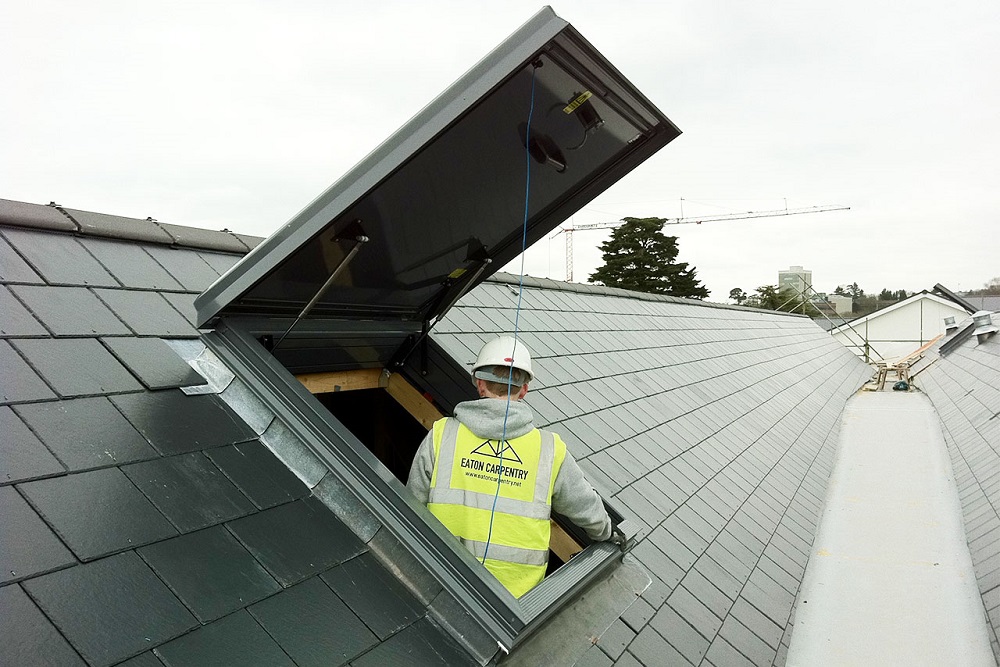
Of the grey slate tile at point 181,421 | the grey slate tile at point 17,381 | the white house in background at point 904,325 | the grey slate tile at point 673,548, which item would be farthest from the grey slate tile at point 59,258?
the white house in background at point 904,325

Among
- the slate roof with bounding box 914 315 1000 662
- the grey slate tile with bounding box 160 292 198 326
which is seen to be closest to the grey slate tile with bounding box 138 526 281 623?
the grey slate tile with bounding box 160 292 198 326

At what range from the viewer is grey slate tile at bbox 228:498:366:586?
2.14m

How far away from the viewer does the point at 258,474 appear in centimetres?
244

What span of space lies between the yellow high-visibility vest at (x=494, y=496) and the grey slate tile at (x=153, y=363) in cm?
99

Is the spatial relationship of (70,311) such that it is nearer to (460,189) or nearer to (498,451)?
(460,189)

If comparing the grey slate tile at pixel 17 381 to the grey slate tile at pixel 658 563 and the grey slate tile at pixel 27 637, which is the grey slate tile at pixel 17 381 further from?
the grey slate tile at pixel 658 563

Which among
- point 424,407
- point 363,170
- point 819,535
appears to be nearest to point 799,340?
point 819,535

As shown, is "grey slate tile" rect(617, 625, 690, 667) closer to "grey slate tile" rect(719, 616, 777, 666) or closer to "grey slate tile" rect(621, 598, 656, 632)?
"grey slate tile" rect(621, 598, 656, 632)

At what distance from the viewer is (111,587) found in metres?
1.72

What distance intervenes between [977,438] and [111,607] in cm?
1153

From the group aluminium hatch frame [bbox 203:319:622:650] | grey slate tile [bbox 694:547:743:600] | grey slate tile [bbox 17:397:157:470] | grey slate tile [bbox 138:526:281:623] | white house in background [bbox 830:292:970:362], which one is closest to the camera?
grey slate tile [bbox 138:526:281:623]

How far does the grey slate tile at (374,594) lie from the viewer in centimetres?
220

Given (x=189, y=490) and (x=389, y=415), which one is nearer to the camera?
(x=189, y=490)

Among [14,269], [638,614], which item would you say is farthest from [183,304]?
[638,614]
